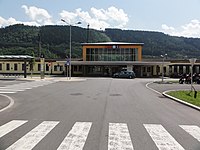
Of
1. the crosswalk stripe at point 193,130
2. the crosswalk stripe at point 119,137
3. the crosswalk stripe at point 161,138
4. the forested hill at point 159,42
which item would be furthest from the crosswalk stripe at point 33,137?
the forested hill at point 159,42

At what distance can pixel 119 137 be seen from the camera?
7.40 metres

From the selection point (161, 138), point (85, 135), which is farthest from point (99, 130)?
point (161, 138)

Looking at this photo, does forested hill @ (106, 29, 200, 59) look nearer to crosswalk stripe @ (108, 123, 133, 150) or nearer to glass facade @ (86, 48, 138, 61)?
glass facade @ (86, 48, 138, 61)

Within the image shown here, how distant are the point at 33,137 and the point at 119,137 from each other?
7.26 ft

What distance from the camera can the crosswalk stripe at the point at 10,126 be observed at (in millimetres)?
8006

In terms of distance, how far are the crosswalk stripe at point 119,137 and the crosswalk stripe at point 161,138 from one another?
667 millimetres

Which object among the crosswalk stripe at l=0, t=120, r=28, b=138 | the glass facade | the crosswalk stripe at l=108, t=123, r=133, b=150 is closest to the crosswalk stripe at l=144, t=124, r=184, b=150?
the crosswalk stripe at l=108, t=123, r=133, b=150

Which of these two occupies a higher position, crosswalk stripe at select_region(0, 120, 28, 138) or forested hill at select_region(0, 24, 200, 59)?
forested hill at select_region(0, 24, 200, 59)

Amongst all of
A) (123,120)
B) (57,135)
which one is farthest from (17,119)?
(123,120)

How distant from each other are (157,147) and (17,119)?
558cm

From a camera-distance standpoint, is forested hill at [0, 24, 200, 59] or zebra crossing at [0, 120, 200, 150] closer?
zebra crossing at [0, 120, 200, 150]

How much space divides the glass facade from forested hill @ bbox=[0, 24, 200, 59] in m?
32.8

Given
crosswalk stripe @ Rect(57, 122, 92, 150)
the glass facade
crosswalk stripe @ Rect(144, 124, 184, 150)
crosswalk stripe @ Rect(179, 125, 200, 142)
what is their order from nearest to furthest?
crosswalk stripe @ Rect(57, 122, 92, 150), crosswalk stripe @ Rect(144, 124, 184, 150), crosswalk stripe @ Rect(179, 125, 200, 142), the glass facade

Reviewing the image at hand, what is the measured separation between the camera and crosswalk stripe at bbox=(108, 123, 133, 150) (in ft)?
21.2
